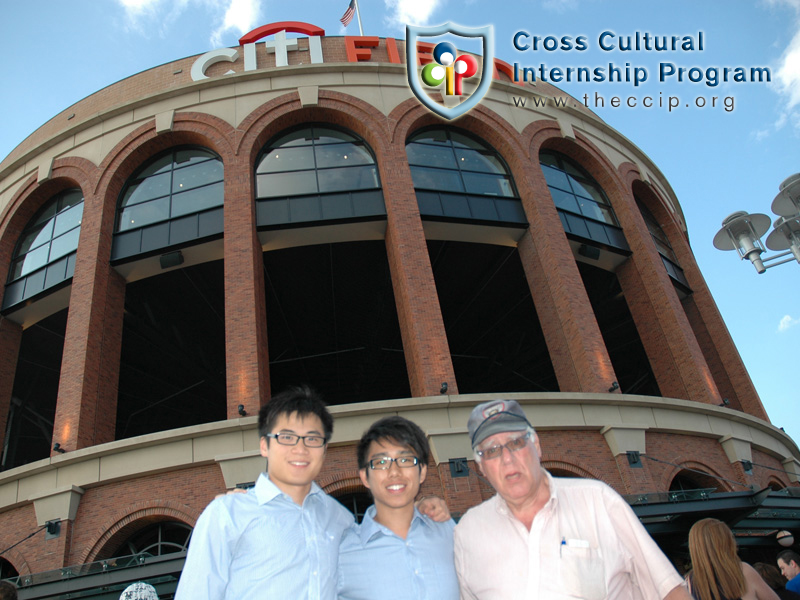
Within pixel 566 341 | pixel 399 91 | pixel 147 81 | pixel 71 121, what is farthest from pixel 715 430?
pixel 71 121

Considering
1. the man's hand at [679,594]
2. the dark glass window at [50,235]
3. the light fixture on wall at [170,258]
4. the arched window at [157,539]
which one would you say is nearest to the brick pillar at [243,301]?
the light fixture on wall at [170,258]

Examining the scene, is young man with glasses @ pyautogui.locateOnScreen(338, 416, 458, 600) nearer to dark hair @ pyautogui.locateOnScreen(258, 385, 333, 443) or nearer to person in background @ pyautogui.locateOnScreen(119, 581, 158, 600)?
dark hair @ pyautogui.locateOnScreen(258, 385, 333, 443)

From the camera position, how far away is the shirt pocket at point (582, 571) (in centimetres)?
240

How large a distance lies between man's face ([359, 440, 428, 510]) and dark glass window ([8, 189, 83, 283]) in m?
15.6

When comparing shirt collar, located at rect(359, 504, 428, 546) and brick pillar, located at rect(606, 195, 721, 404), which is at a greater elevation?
brick pillar, located at rect(606, 195, 721, 404)

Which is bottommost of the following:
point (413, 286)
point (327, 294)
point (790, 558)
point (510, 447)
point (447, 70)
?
point (790, 558)

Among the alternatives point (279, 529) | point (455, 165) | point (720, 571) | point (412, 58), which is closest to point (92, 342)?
point (455, 165)

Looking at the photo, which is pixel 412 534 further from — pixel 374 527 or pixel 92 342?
pixel 92 342

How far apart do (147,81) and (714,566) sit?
19.9 meters

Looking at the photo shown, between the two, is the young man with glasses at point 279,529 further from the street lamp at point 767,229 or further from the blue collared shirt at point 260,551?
the street lamp at point 767,229

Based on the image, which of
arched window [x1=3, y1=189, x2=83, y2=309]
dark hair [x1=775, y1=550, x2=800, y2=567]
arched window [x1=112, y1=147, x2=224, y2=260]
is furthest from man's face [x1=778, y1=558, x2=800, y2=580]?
arched window [x1=3, y1=189, x2=83, y2=309]

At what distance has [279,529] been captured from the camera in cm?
277

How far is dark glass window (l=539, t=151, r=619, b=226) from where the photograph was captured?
1762 cm

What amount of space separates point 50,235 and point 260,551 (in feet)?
57.3
